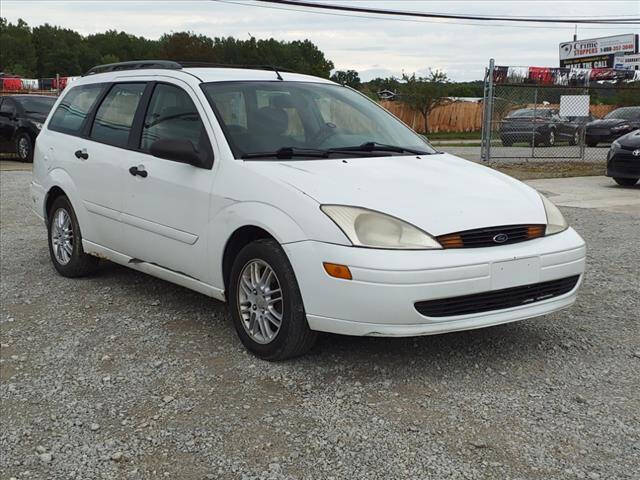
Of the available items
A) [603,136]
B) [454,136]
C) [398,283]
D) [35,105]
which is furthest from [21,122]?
[454,136]

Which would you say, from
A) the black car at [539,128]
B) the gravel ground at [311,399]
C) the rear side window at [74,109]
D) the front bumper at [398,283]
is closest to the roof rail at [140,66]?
the rear side window at [74,109]

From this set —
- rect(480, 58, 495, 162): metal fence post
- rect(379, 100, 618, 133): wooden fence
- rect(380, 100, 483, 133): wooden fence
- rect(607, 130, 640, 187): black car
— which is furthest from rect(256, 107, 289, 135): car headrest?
rect(380, 100, 483, 133): wooden fence

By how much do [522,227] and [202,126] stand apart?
2.03 metres

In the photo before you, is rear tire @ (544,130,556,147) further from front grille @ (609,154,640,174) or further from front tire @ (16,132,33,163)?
front tire @ (16,132,33,163)

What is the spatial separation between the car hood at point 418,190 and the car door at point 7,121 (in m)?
14.9

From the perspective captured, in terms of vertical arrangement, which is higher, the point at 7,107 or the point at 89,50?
the point at 89,50

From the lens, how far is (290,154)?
443cm

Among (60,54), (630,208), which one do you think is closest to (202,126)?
(630,208)

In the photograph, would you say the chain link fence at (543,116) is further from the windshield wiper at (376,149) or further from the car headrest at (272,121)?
the car headrest at (272,121)

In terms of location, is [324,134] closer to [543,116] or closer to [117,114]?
[117,114]

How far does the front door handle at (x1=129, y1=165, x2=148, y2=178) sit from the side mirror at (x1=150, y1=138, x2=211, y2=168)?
1.39 feet

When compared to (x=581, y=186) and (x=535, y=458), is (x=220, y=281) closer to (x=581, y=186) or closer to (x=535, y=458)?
(x=535, y=458)

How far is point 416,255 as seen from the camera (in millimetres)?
3629

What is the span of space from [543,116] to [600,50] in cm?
3722
